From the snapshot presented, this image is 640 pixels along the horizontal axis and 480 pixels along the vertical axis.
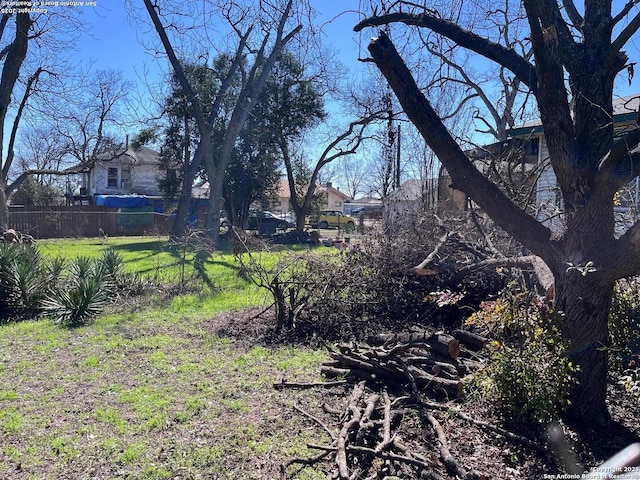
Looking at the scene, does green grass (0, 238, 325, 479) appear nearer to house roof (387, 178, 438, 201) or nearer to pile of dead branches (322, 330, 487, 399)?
pile of dead branches (322, 330, 487, 399)

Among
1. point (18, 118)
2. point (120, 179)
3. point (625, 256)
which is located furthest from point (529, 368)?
point (120, 179)

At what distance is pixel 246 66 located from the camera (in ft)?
85.1

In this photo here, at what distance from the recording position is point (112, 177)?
131 feet

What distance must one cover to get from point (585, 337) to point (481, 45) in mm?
2860

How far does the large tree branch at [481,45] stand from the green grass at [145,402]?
383 centimetres

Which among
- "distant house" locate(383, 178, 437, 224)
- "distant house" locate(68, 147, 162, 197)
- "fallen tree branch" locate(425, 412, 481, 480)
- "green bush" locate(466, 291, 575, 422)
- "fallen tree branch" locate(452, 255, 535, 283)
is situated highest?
"distant house" locate(68, 147, 162, 197)

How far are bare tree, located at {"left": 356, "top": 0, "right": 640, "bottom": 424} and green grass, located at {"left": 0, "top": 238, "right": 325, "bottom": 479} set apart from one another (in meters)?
2.48

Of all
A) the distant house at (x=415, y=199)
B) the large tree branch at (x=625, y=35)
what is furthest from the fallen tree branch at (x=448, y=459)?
the distant house at (x=415, y=199)

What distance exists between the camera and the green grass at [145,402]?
3.62 metres

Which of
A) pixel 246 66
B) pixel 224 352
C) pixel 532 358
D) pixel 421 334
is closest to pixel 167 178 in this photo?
pixel 246 66

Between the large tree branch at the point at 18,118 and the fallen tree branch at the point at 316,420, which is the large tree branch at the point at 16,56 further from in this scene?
the fallen tree branch at the point at 316,420

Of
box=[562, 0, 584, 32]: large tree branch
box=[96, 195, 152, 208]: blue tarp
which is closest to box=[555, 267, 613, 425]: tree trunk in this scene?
box=[562, 0, 584, 32]: large tree branch

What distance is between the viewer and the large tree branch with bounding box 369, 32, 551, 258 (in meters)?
4.20

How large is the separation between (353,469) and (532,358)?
1.69 metres
